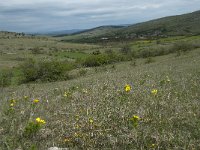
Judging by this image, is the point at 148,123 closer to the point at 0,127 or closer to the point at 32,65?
the point at 0,127

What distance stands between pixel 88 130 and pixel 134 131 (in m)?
0.80

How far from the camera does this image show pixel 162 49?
50.2m

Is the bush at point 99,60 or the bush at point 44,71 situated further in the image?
the bush at point 99,60

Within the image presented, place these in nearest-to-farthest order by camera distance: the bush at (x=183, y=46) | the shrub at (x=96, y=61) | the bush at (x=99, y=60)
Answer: the shrub at (x=96, y=61) < the bush at (x=99, y=60) < the bush at (x=183, y=46)

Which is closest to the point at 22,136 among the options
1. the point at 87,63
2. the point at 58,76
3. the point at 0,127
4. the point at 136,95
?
the point at 0,127

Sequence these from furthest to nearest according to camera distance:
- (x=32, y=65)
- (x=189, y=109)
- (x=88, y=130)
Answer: (x=32, y=65) → (x=189, y=109) → (x=88, y=130)

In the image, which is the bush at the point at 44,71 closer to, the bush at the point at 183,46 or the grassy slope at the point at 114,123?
the bush at the point at 183,46

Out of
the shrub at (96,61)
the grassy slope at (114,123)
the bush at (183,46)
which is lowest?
the shrub at (96,61)

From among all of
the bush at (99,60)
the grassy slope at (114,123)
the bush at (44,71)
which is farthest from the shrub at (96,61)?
the grassy slope at (114,123)

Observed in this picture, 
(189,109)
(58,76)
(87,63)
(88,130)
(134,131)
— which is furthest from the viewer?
(87,63)

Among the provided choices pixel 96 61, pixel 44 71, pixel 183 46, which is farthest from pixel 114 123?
pixel 183 46

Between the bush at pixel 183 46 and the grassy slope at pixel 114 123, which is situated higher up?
the grassy slope at pixel 114 123

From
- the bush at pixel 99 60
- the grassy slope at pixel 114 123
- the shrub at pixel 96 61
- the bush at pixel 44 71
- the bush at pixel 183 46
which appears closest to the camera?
the grassy slope at pixel 114 123

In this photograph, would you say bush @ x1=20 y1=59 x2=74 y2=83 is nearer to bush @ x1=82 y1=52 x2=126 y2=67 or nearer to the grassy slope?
bush @ x1=82 y1=52 x2=126 y2=67
